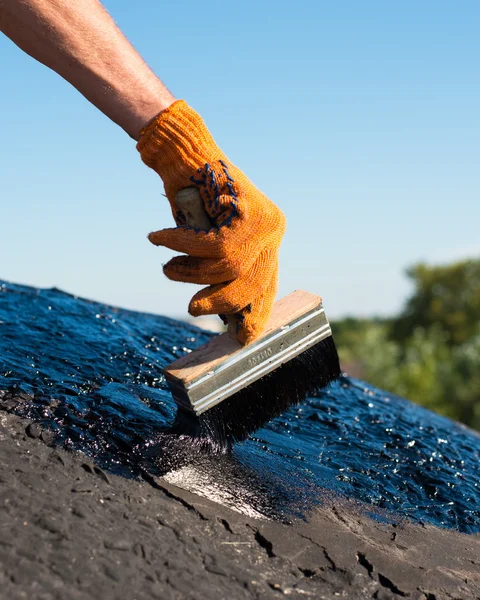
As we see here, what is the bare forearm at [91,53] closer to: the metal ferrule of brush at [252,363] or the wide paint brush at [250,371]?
the wide paint brush at [250,371]

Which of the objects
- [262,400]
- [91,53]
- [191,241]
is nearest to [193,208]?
[191,241]

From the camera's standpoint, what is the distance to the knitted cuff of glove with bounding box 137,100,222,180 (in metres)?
2.35

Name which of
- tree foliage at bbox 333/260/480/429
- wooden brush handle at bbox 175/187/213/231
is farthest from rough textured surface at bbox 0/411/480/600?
tree foliage at bbox 333/260/480/429

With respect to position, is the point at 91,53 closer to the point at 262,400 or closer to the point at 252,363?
the point at 252,363

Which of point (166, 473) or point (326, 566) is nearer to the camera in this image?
point (326, 566)

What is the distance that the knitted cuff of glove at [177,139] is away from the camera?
7.72ft

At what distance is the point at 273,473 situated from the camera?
2.62 metres

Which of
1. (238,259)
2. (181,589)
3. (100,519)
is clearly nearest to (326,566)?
(181,589)

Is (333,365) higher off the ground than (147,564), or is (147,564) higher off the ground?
(333,365)

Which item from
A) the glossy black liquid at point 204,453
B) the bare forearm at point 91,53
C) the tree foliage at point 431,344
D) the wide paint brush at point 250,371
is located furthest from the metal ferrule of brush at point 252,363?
the tree foliage at point 431,344

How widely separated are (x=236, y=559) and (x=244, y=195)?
4.09 feet

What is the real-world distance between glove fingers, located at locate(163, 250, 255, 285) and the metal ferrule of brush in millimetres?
375

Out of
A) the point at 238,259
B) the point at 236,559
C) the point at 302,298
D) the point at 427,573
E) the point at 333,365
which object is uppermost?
the point at 238,259

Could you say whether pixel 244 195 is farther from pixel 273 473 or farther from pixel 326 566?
pixel 326 566
